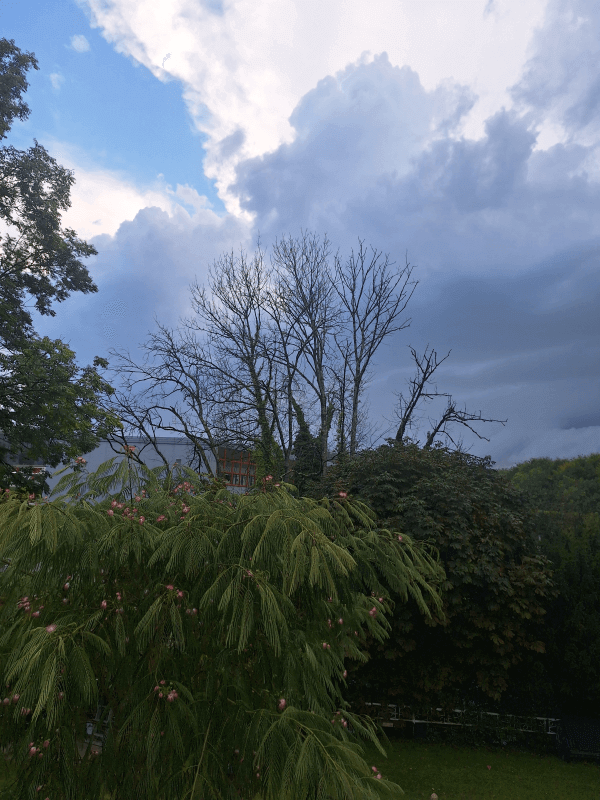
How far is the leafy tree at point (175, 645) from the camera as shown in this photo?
3293 millimetres

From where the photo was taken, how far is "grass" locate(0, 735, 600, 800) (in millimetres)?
6969

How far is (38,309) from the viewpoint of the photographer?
16.6 m

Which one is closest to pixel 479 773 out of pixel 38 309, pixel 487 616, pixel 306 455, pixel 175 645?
pixel 487 616

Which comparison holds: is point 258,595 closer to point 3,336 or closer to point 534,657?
point 534,657

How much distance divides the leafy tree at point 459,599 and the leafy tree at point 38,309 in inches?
328

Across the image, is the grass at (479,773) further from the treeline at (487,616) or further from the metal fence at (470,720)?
the treeline at (487,616)

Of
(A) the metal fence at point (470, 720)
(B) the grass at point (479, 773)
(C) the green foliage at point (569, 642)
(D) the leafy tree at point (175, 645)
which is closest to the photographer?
(D) the leafy tree at point (175, 645)

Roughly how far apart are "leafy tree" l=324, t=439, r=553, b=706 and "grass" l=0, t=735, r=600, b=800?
70 cm

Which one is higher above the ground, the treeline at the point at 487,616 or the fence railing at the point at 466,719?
the treeline at the point at 487,616

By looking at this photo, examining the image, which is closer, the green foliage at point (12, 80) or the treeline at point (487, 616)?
the treeline at point (487, 616)

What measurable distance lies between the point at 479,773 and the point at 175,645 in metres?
6.03

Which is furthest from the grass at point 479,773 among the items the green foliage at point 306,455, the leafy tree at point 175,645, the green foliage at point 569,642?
the green foliage at point 306,455

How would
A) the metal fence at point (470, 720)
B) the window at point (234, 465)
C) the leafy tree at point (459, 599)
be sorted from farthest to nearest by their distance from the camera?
the window at point (234, 465) < the metal fence at point (470, 720) < the leafy tree at point (459, 599)

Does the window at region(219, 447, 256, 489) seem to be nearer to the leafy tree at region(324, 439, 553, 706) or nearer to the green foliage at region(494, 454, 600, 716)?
the leafy tree at region(324, 439, 553, 706)
